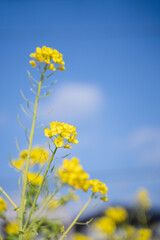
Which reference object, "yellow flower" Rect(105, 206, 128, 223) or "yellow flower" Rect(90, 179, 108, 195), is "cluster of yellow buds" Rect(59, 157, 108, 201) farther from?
"yellow flower" Rect(105, 206, 128, 223)

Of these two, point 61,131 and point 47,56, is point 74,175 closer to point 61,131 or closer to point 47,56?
point 61,131

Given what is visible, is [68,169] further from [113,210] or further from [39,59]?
[113,210]

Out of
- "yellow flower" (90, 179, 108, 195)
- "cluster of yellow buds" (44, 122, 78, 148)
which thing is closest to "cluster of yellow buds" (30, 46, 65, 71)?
"cluster of yellow buds" (44, 122, 78, 148)

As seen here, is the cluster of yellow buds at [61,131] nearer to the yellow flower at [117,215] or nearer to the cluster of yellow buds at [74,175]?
the cluster of yellow buds at [74,175]

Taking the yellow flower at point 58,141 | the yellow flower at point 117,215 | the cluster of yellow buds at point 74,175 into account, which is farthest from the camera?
the yellow flower at point 117,215

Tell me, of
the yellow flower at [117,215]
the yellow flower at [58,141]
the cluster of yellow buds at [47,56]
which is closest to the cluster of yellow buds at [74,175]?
the yellow flower at [58,141]

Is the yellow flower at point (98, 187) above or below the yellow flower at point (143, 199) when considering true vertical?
below

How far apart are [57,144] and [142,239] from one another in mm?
2259

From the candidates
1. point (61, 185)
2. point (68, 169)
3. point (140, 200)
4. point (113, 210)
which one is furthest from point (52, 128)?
point (140, 200)

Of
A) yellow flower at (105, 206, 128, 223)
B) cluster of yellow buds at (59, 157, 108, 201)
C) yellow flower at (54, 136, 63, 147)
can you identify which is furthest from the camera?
yellow flower at (105, 206, 128, 223)

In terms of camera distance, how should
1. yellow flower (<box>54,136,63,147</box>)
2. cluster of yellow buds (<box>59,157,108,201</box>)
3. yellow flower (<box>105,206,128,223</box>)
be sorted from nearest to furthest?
cluster of yellow buds (<box>59,157,108,201</box>)
yellow flower (<box>54,136,63,147</box>)
yellow flower (<box>105,206,128,223</box>)

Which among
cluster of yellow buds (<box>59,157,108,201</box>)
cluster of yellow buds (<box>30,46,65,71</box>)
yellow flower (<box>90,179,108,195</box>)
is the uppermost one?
cluster of yellow buds (<box>30,46,65,71</box>)

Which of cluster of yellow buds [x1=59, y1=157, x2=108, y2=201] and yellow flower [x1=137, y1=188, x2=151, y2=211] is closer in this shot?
cluster of yellow buds [x1=59, y1=157, x2=108, y2=201]

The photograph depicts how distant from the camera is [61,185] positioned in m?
1.27
